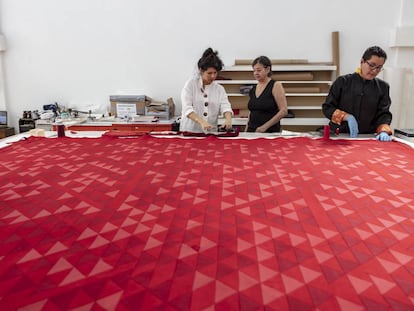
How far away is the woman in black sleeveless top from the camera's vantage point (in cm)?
315

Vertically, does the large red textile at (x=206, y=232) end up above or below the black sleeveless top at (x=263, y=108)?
below

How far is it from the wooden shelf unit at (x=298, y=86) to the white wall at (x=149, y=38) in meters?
0.24

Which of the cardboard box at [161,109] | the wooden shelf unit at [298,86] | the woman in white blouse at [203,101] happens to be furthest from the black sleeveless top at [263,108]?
the cardboard box at [161,109]

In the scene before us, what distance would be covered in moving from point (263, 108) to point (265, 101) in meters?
0.07

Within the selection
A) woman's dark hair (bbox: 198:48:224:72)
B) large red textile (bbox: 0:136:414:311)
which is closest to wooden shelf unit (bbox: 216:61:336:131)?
woman's dark hair (bbox: 198:48:224:72)

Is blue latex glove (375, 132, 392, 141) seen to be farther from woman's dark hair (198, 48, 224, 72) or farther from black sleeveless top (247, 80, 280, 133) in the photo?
woman's dark hair (198, 48, 224, 72)

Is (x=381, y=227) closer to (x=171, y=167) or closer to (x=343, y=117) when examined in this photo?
(x=171, y=167)

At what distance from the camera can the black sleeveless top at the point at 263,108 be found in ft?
10.5

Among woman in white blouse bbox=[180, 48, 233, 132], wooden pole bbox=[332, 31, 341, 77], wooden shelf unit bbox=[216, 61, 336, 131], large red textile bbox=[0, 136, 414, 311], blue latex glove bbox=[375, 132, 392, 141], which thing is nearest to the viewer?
→ large red textile bbox=[0, 136, 414, 311]

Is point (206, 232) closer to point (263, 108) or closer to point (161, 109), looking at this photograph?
point (263, 108)

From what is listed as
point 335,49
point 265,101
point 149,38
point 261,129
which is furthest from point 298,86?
point 149,38

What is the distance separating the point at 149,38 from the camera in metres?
4.43

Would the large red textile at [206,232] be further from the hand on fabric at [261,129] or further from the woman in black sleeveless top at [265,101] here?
the woman in black sleeveless top at [265,101]

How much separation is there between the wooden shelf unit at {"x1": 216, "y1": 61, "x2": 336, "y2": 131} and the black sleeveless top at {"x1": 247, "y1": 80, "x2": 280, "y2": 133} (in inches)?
34.2
